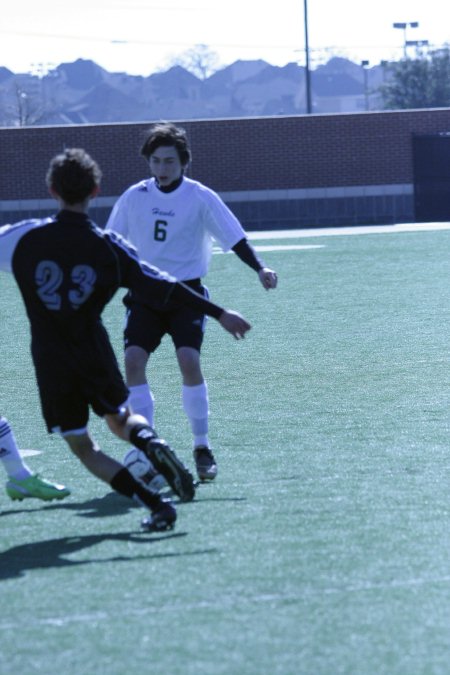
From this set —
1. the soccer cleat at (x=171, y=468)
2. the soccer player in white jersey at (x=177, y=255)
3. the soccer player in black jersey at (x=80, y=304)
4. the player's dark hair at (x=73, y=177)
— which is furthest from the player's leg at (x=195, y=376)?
the player's dark hair at (x=73, y=177)

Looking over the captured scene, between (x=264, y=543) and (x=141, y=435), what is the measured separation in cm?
72

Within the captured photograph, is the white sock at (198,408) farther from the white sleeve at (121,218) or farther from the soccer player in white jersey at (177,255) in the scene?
the white sleeve at (121,218)

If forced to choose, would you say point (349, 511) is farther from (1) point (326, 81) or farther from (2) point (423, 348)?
(1) point (326, 81)

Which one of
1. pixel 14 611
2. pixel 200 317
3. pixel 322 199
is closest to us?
pixel 14 611

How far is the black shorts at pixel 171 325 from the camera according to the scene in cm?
727

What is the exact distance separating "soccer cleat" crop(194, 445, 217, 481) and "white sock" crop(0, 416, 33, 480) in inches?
40.7

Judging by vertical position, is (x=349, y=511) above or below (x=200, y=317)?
below

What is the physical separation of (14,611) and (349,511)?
2.02m

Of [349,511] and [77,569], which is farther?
[349,511]

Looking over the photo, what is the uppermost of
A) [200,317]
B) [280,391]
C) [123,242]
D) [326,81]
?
[326,81]

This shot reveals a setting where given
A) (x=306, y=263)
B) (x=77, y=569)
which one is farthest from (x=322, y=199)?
(x=77, y=569)

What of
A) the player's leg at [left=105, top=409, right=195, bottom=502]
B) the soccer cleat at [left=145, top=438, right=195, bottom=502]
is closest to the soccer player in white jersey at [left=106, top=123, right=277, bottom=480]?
the soccer cleat at [left=145, top=438, right=195, bottom=502]

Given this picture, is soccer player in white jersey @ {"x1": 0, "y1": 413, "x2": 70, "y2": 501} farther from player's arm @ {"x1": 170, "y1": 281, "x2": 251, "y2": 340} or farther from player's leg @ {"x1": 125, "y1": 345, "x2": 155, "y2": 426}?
player's arm @ {"x1": 170, "y1": 281, "x2": 251, "y2": 340}

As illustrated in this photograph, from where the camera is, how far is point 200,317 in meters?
7.34
